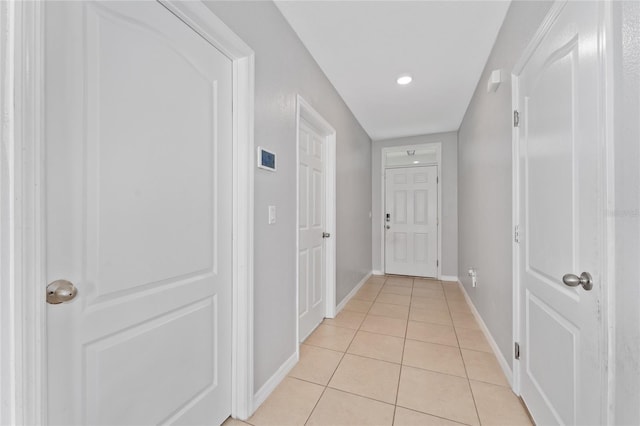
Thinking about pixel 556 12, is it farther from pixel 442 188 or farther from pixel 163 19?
pixel 442 188

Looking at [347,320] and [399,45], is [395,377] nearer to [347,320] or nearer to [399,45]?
[347,320]

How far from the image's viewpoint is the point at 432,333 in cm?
249

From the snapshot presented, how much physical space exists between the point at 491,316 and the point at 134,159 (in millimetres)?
2668

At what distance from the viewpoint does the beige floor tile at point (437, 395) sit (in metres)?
1.50

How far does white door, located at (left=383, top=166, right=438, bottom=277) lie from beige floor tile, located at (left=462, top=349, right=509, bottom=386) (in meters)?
2.61

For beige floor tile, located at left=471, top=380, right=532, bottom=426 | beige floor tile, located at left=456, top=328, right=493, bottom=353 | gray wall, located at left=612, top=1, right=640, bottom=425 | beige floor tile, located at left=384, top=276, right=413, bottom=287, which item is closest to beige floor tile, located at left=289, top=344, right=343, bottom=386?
beige floor tile, located at left=471, top=380, right=532, bottom=426

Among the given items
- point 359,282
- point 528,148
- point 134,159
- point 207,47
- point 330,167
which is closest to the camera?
point 134,159

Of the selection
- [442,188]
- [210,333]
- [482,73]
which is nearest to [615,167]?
[210,333]

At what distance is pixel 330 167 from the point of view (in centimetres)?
286

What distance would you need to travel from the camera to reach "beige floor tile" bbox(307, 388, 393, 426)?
1432 mm

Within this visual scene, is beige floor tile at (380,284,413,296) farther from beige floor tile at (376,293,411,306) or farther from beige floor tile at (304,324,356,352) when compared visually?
beige floor tile at (304,324,356,352)

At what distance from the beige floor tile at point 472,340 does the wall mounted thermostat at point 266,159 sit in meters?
2.13

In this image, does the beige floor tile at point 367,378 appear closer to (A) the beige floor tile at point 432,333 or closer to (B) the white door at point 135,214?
(A) the beige floor tile at point 432,333

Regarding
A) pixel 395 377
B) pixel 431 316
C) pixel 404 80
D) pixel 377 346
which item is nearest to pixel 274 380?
pixel 395 377
